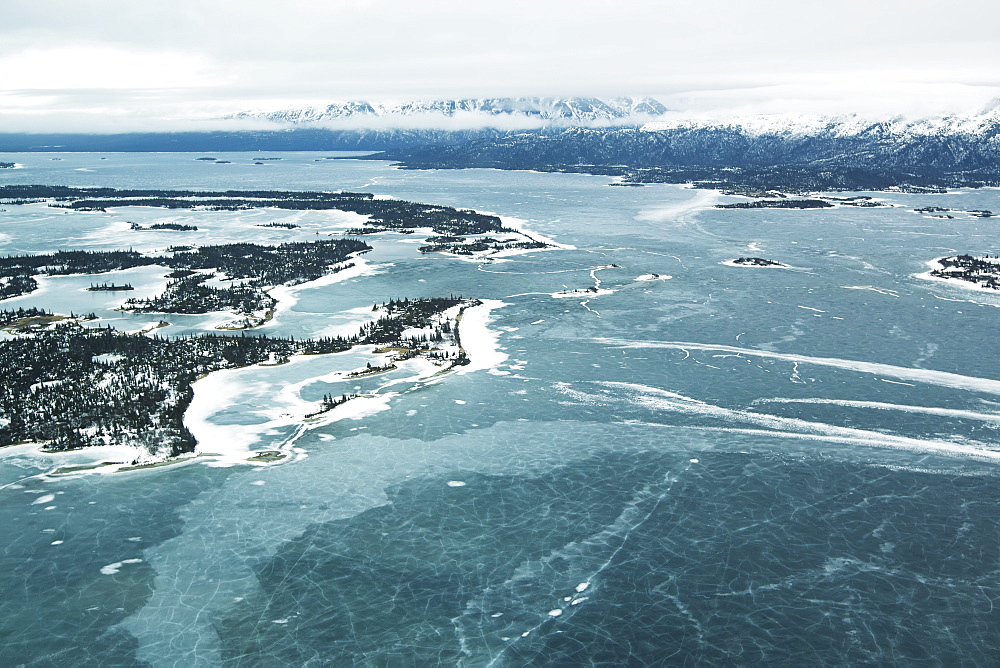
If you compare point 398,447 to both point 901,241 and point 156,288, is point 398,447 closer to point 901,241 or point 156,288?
point 156,288

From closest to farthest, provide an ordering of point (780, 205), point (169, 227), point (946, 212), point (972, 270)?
point (972, 270) → point (169, 227) → point (946, 212) → point (780, 205)

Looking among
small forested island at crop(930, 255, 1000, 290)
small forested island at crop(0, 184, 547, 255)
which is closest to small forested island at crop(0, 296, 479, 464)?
small forested island at crop(0, 184, 547, 255)

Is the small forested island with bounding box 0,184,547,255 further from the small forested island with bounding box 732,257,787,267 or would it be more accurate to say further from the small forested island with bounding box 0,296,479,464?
the small forested island with bounding box 0,296,479,464

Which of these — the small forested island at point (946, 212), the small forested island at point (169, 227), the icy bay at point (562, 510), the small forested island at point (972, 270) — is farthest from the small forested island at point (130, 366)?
the small forested island at point (946, 212)

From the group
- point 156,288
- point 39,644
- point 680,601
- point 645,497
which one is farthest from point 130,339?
point 680,601

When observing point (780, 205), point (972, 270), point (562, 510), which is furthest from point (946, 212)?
point (562, 510)

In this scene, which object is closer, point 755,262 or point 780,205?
point 755,262

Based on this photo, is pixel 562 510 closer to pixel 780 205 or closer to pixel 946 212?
pixel 780 205

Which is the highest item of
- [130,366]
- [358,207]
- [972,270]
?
[358,207]
